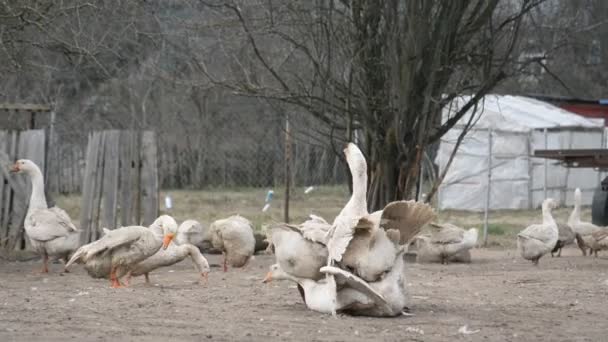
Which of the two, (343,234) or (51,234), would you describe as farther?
(51,234)

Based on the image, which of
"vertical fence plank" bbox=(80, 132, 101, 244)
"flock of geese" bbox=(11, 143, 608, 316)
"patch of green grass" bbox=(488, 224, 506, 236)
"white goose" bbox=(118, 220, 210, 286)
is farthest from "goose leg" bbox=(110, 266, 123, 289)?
"patch of green grass" bbox=(488, 224, 506, 236)

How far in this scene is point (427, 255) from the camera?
16.4m

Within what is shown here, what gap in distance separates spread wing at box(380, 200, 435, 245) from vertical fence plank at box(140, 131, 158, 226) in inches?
279

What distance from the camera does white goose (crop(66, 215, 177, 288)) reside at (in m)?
12.1

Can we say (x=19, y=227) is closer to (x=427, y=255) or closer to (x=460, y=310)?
(x=427, y=255)

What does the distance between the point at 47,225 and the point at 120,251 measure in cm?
246

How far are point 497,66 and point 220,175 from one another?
16.8 meters

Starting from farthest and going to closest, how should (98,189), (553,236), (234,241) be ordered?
1. (98,189)
2. (553,236)
3. (234,241)

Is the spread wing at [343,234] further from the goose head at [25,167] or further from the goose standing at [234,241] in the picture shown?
the goose head at [25,167]

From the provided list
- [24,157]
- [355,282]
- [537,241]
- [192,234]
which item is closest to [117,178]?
[192,234]

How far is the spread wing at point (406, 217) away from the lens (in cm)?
967

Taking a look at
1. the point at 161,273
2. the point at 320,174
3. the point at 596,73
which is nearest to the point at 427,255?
the point at 161,273

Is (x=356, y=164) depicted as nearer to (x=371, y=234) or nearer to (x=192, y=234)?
(x=371, y=234)

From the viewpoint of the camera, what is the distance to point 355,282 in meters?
9.16
